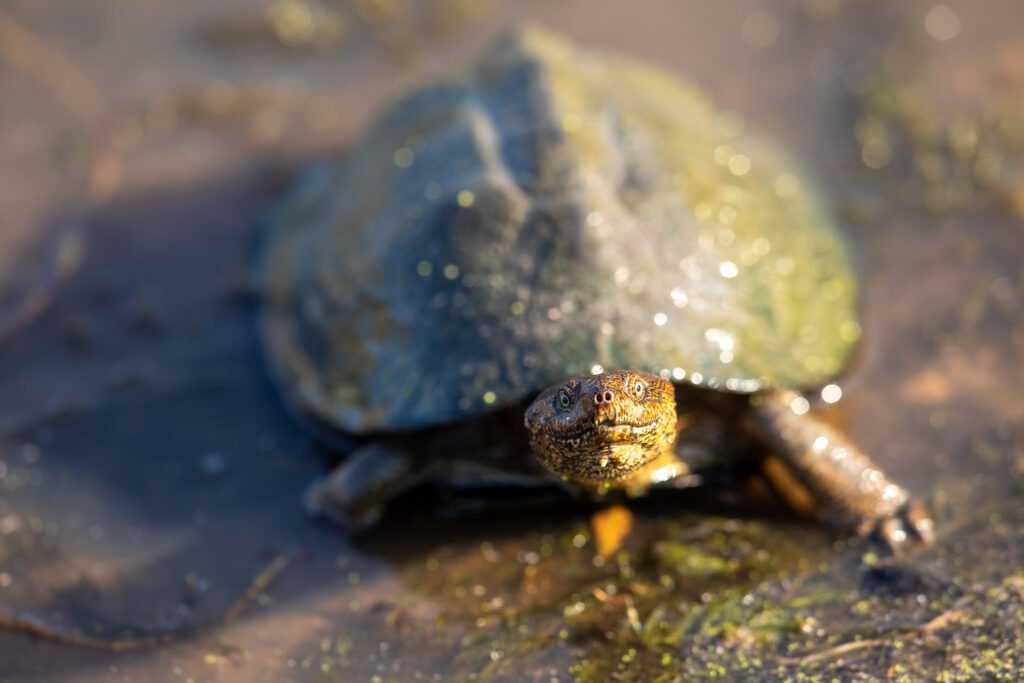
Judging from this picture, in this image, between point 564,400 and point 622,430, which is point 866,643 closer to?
point 622,430

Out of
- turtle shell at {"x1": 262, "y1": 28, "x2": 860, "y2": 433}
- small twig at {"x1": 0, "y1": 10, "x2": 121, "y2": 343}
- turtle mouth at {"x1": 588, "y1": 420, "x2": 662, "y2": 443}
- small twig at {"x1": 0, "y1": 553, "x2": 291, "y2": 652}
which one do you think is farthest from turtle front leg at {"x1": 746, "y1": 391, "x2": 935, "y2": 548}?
small twig at {"x1": 0, "y1": 10, "x2": 121, "y2": 343}

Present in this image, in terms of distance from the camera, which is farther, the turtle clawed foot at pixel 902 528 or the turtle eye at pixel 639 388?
the turtle clawed foot at pixel 902 528

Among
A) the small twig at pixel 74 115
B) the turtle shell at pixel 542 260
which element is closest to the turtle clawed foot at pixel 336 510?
the turtle shell at pixel 542 260

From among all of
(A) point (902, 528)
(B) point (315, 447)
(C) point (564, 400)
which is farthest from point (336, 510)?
(A) point (902, 528)

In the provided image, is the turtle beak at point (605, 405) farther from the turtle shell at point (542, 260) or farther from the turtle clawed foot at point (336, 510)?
the turtle clawed foot at point (336, 510)

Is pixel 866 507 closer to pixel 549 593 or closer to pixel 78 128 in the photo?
pixel 549 593


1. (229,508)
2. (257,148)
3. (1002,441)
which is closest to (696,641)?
(1002,441)

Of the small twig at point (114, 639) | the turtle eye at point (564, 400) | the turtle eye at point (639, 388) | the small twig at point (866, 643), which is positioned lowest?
the small twig at point (114, 639)
